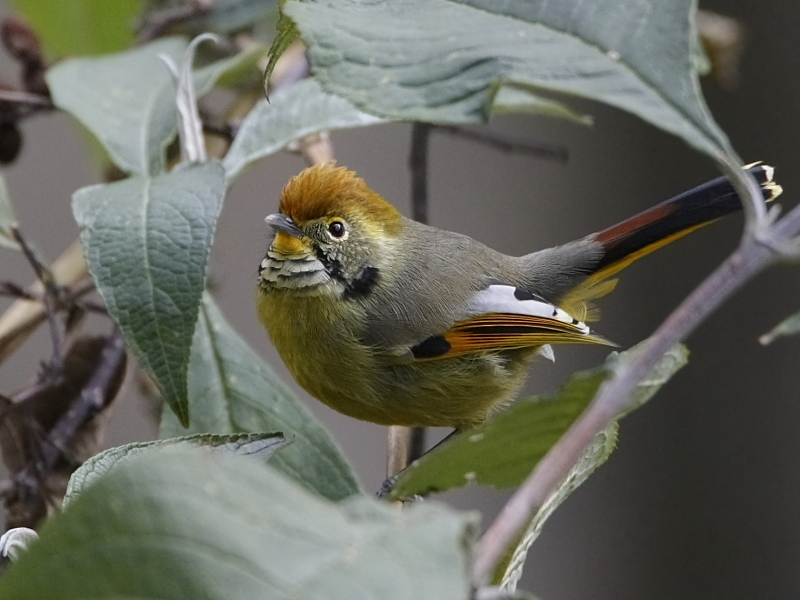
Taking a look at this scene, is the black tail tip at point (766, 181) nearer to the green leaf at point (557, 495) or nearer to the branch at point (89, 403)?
the green leaf at point (557, 495)

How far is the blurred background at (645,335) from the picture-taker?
15.9 feet

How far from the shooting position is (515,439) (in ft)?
3.05

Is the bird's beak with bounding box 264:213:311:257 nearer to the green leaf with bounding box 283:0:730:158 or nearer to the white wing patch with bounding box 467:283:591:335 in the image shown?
the white wing patch with bounding box 467:283:591:335

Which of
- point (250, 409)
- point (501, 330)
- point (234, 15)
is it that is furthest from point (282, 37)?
point (234, 15)

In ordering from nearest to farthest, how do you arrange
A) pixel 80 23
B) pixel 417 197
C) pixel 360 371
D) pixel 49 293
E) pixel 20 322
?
pixel 49 293, pixel 20 322, pixel 360 371, pixel 417 197, pixel 80 23

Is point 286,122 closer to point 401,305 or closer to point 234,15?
point 401,305

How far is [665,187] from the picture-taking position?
5.33m

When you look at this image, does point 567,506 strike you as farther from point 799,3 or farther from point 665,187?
point 799,3

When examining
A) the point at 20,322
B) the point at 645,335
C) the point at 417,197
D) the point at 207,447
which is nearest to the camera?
the point at 207,447

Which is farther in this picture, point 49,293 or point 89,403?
point 49,293

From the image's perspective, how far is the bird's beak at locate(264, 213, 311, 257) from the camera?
221cm

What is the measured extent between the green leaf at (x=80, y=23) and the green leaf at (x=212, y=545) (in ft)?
7.86

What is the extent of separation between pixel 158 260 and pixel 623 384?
0.74 meters

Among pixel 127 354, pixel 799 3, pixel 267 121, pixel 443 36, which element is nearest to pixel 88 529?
pixel 443 36
